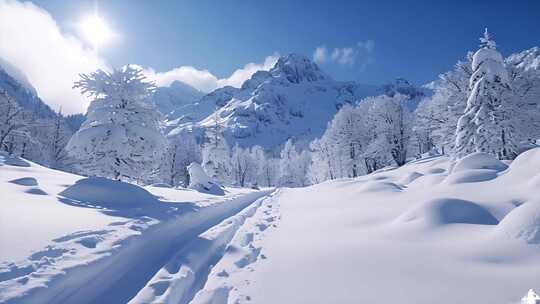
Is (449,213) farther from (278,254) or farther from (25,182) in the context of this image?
(25,182)

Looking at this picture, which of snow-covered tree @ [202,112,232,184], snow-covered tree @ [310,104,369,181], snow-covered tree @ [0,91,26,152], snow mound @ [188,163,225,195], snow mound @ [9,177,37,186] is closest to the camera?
snow mound @ [9,177,37,186]

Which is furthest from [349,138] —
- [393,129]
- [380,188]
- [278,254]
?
[278,254]

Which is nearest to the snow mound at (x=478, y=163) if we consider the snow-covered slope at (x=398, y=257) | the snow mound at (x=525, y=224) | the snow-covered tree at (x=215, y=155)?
the snow-covered slope at (x=398, y=257)

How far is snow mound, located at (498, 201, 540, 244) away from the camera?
20.6 ft

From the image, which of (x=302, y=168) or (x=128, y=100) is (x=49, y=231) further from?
(x=302, y=168)

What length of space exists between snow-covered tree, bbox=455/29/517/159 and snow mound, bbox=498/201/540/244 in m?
20.6

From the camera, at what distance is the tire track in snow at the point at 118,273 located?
18.1 ft

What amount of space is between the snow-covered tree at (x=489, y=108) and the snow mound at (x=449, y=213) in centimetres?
1913

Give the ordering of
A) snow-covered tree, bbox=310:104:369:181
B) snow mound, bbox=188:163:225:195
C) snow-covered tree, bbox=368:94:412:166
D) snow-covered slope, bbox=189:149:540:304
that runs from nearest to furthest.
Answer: snow-covered slope, bbox=189:149:540:304 < snow mound, bbox=188:163:225:195 < snow-covered tree, bbox=368:94:412:166 < snow-covered tree, bbox=310:104:369:181

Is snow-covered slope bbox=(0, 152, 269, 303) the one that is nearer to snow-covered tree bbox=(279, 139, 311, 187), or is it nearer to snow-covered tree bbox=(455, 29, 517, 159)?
snow-covered tree bbox=(455, 29, 517, 159)

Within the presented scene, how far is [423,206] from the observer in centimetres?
895

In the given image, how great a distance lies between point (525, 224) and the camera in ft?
21.5

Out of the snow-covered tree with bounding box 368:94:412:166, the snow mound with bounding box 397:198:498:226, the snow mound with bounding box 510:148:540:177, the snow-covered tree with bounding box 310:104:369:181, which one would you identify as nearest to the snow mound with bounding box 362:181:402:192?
the snow mound with bounding box 510:148:540:177

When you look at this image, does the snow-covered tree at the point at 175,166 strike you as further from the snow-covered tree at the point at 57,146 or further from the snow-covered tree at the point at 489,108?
the snow-covered tree at the point at 489,108
